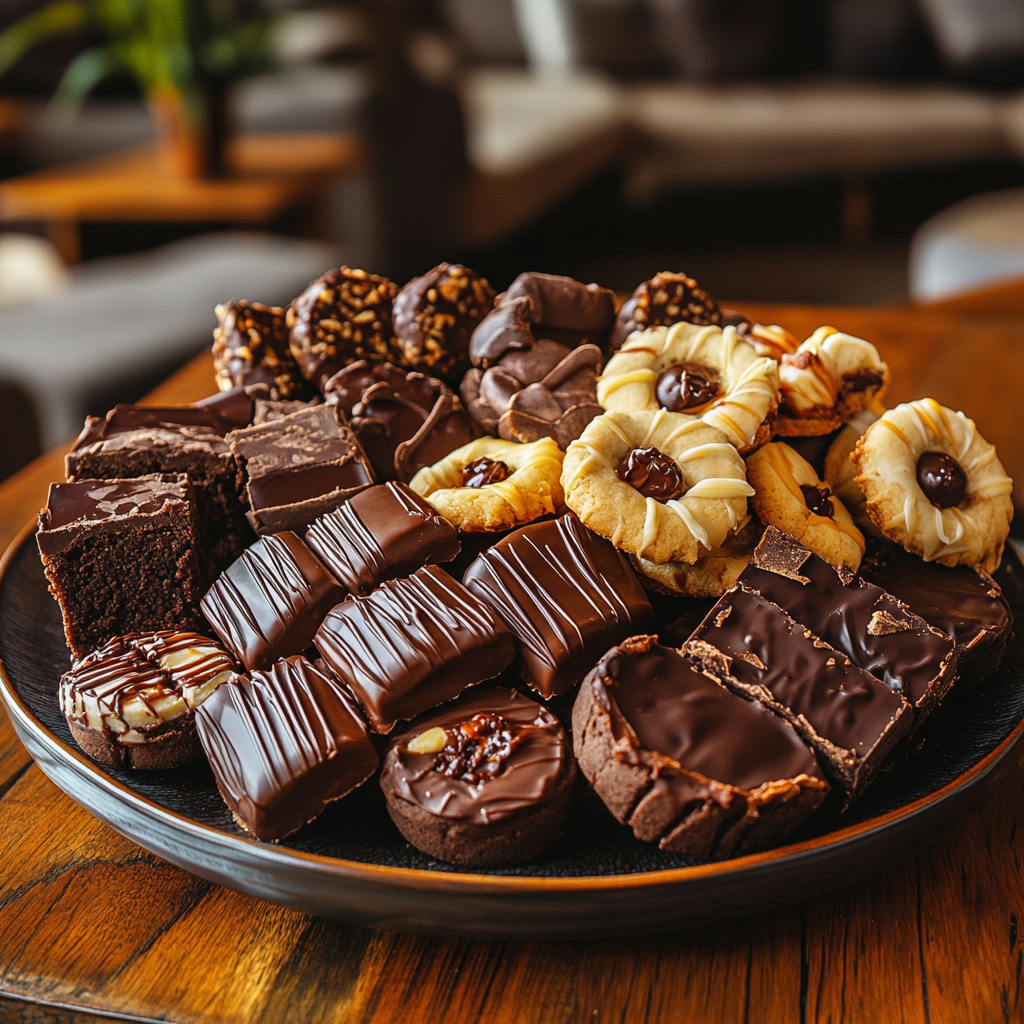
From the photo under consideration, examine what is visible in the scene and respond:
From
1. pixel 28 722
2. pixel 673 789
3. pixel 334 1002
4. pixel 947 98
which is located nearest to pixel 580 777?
pixel 673 789

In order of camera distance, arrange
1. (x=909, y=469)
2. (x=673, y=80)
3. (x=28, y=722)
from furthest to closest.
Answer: (x=673, y=80) → (x=909, y=469) → (x=28, y=722)

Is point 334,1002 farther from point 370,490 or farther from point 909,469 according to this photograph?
point 909,469

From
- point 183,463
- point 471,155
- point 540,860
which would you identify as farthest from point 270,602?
point 471,155

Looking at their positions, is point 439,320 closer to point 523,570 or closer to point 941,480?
point 523,570

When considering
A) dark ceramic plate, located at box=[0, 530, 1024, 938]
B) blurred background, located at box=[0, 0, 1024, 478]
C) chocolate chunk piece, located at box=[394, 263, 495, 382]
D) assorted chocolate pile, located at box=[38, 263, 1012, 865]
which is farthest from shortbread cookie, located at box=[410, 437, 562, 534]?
blurred background, located at box=[0, 0, 1024, 478]

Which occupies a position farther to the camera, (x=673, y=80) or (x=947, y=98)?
(x=673, y=80)

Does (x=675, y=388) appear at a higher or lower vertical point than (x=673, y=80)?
higher
